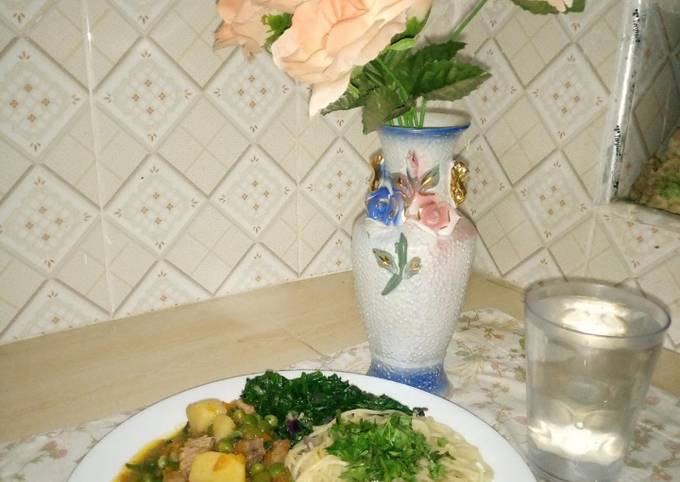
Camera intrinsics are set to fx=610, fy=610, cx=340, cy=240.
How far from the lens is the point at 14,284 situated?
1229mm

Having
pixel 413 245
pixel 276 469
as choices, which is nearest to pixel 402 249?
pixel 413 245

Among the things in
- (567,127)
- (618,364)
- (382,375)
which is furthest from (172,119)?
(618,364)

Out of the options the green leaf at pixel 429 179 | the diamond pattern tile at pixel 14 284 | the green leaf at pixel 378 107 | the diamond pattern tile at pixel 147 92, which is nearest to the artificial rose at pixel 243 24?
the green leaf at pixel 378 107

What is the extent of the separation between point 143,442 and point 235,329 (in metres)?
0.47

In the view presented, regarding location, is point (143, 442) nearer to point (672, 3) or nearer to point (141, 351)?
point (141, 351)

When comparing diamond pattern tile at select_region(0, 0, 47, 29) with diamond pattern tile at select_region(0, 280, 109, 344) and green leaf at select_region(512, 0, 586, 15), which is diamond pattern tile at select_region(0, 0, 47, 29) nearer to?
diamond pattern tile at select_region(0, 280, 109, 344)

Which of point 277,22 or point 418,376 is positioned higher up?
point 277,22

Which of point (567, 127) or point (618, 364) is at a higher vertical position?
point (567, 127)

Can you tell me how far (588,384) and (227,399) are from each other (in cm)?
53

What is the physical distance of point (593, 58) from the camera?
1290mm

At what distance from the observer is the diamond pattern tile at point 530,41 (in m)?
1.36

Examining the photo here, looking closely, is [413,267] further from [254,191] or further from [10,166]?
[10,166]

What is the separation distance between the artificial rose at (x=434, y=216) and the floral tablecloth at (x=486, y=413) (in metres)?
0.34

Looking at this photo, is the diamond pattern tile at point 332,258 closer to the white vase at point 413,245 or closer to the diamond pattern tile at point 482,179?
the diamond pattern tile at point 482,179
